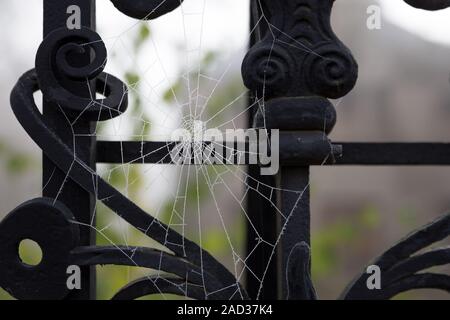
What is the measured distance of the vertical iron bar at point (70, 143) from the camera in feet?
2.93

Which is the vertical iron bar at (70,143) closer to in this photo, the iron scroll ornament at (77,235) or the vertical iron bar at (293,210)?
the iron scroll ornament at (77,235)

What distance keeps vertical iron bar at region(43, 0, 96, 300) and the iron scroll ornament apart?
0.06 ft

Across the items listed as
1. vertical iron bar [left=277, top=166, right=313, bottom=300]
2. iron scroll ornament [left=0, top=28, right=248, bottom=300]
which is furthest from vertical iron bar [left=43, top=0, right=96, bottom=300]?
vertical iron bar [left=277, top=166, right=313, bottom=300]

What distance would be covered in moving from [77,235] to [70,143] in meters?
0.13

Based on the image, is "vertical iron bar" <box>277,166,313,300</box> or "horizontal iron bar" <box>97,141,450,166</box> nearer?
"vertical iron bar" <box>277,166,313,300</box>

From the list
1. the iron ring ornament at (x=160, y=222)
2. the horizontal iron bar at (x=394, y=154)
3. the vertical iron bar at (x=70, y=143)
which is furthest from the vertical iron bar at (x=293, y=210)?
the vertical iron bar at (x=70, y=143)

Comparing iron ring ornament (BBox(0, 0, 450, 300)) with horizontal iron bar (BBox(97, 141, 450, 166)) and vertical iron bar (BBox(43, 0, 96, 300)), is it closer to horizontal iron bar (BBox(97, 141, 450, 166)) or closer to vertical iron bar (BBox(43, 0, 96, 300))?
vertical iron bar (BBox(43, 0, 96, 300))

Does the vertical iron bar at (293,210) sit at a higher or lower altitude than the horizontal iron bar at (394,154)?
lower

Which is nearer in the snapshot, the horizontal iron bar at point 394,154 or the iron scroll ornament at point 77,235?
the iron scroll ornament at point 77,235

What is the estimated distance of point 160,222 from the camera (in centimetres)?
86

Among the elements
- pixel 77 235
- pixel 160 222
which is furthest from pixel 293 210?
pixel 77 235

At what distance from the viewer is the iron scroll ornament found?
846mm
